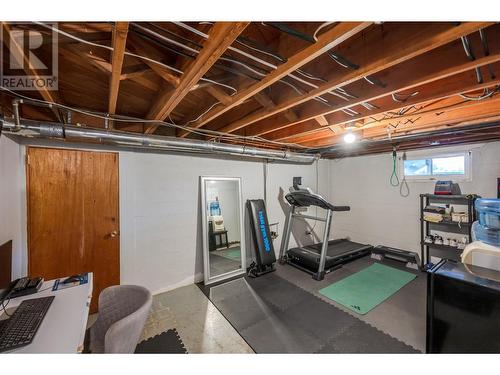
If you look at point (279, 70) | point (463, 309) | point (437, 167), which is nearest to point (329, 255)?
point (463, 309)

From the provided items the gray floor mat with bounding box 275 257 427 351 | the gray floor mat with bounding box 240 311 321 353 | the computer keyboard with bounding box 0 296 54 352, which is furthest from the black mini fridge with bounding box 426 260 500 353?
the computer keyboard with bounding box 0 296 54 352

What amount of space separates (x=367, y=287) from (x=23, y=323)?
3.71 meters

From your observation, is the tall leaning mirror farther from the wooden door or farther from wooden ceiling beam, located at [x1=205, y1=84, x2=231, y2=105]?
wooden ceiling beam, located at [x1=205, y1=84, x2=231, y2=105]

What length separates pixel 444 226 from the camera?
3.69 meters

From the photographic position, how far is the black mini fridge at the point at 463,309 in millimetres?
1453

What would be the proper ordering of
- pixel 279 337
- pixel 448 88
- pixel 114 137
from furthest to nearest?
1. pixel 114 137
2. pixel 279 337
3. pixel 448 88

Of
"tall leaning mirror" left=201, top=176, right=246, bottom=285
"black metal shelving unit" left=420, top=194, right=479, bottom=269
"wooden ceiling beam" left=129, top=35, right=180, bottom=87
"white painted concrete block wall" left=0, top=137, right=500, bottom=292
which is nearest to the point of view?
"wooden ceiling beam" left=129, top=35, right=180, bottom=87

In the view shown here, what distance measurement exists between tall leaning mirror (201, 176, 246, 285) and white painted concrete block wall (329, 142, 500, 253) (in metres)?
2.94

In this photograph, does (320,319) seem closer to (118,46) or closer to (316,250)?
(316,250)

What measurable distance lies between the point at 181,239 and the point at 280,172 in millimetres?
2408

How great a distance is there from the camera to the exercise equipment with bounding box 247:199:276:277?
3.58 meters

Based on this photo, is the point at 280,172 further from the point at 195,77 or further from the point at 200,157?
the point at 195,77
